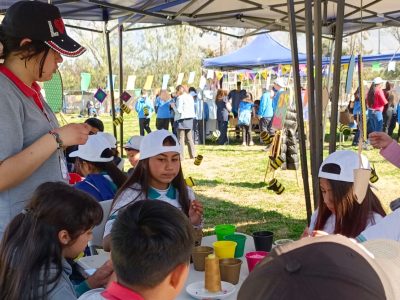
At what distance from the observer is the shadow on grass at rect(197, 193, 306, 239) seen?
5.43m

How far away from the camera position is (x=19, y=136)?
1720 mm

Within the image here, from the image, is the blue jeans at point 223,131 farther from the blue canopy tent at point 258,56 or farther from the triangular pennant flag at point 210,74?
the triangular pennant flag at point 210,74

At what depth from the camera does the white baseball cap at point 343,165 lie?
2463mm

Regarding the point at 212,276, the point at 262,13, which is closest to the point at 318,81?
the point at 212,276

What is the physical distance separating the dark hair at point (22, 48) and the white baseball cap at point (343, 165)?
1.46 m

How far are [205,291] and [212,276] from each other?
0.20 ft

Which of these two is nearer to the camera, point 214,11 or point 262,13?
point 214,11

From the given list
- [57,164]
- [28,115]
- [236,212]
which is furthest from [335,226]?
[236,212]

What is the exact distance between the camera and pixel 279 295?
64 cm

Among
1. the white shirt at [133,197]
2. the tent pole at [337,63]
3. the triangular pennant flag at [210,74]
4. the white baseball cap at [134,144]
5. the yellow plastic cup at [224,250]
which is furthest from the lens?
the triangular pennant flag at [210,74]

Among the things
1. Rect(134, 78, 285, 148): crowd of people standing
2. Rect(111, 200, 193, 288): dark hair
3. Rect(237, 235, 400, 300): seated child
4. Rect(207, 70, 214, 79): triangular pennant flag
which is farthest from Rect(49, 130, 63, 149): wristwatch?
Rect(207, 70, 214, 79): triangular pennant flag

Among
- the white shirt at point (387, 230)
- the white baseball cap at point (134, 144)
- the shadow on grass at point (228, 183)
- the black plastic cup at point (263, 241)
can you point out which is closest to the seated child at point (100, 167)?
the white baseball cap at point (134, 144)

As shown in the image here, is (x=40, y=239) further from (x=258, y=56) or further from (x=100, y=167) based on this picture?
(x=258, y=56)

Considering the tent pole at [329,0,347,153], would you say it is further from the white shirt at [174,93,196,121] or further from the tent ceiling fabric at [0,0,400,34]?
the white shirt at [174,93,196,121]
